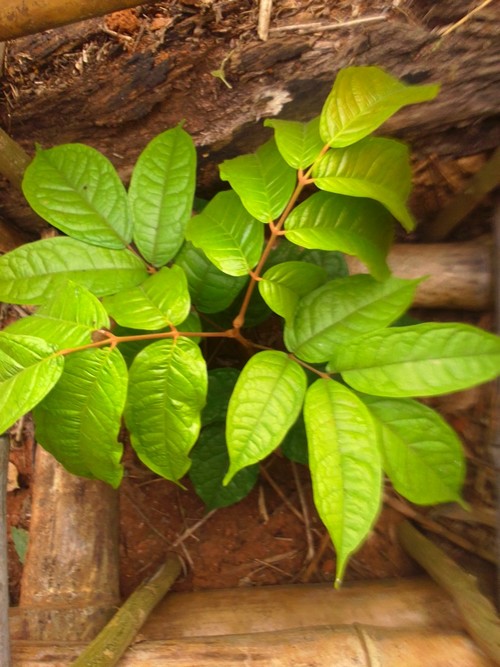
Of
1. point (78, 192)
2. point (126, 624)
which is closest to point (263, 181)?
point (78, 192)

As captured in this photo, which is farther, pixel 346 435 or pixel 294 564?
pixel 294 564

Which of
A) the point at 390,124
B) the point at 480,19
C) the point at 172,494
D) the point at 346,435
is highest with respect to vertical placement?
the point at 480,19

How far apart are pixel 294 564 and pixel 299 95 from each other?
1129 millimetres

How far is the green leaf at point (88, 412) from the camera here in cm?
80

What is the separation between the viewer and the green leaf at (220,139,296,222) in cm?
86

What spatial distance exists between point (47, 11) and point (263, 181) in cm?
42

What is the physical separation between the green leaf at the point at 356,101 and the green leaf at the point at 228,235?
21 centimetres

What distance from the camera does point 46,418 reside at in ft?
2.78

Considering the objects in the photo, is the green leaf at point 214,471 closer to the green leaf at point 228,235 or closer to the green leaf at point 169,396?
the green leaf at point 169,396

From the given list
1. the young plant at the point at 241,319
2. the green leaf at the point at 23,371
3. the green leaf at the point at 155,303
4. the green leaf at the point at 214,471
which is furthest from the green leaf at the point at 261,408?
the green leaf at the point at 214,471

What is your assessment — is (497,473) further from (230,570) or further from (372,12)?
(372,12)

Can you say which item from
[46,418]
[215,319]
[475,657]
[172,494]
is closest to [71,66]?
[215,319]

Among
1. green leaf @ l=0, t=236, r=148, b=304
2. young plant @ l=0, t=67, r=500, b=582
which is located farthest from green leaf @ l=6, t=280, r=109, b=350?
green leaf @ l=0, t=236, r=148, b=304

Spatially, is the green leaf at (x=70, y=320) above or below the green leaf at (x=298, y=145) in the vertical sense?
below
